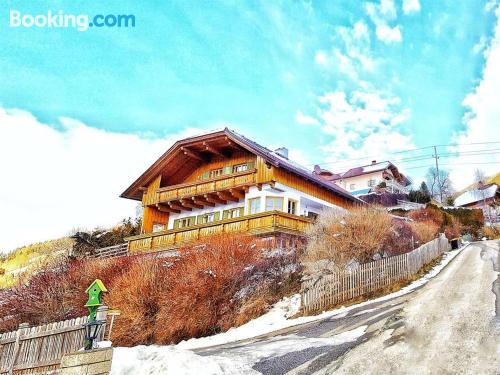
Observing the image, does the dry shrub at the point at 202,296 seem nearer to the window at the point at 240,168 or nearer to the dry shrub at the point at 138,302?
the dry shrub at the point at 138,302

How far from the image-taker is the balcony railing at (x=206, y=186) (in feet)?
89.3

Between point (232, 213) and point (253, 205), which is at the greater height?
point (253, 205)

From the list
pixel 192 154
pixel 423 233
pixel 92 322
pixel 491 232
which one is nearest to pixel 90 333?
pixel 92 322

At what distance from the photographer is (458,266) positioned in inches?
840

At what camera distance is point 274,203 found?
26828mm

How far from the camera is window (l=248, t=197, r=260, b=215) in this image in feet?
88.5

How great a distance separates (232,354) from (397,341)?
3885 millimetres

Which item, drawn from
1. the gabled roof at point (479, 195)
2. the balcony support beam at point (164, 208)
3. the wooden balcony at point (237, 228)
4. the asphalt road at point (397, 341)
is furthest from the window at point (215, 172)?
the gabled roof at point (479, 195)

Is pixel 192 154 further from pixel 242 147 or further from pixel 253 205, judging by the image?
pixel 253 205

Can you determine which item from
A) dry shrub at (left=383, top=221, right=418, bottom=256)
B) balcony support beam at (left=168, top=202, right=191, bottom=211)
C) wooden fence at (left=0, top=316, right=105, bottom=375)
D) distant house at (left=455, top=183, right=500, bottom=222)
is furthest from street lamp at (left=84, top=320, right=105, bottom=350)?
distant house at (left=455, top=183, right=500, bottom=222)

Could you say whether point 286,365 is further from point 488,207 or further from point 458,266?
point 488,207

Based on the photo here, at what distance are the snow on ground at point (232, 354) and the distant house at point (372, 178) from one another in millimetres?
54403

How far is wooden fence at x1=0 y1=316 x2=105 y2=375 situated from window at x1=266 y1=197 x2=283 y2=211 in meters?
15.7

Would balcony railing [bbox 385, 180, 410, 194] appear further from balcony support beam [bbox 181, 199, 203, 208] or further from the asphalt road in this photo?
the asphalt road
